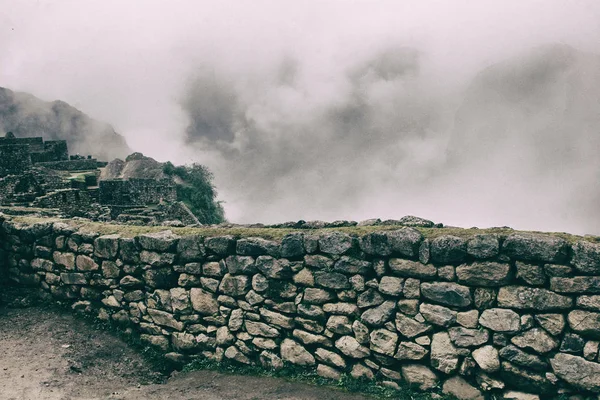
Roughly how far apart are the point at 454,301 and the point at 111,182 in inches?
928

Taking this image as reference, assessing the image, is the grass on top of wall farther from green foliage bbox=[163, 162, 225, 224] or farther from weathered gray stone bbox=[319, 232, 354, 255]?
green foliage bbox=[163, 162, 225, 224]

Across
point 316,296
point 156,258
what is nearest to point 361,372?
point 316,296

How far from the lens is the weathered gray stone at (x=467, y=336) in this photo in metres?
5.62

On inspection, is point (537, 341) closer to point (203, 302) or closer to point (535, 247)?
point (535, 247)

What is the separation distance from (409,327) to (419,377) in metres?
0.71

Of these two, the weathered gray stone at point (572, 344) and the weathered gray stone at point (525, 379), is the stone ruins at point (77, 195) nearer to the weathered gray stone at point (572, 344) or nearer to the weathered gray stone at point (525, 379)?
the weathered gray stone at point (525, 379)

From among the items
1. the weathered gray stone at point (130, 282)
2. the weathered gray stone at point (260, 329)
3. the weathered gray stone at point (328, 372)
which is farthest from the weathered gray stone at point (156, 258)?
the weathered gray stone at point (328, 372)

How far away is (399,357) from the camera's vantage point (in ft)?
20.3

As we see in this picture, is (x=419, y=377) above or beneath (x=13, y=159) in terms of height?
beneath

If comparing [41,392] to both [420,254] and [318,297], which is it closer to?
[318,297]

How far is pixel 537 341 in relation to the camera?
530cm

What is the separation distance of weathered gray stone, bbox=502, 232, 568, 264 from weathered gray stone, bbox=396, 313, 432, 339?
1.49m

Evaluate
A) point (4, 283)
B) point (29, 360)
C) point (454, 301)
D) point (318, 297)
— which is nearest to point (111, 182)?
point (4, 283)

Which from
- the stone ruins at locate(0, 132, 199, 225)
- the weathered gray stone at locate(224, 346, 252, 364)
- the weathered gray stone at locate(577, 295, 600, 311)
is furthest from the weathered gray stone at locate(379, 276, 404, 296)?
the stone ruins at locate(0, 132, 199, 225)
